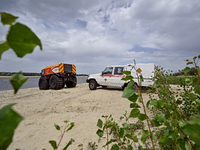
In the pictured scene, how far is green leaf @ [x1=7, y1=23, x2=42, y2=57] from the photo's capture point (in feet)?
0.89

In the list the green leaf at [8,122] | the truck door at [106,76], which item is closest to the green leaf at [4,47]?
the green leaf at [8,122]

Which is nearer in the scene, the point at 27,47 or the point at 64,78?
the point at 27,47

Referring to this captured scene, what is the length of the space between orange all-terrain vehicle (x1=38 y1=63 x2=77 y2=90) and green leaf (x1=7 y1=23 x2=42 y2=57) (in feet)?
32.7

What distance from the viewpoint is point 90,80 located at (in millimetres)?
9891

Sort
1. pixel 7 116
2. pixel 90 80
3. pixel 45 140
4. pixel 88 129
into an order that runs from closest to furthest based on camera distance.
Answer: pixel 7 116 < pixel 45 140 < pixel 88 129 < pixel 90 80

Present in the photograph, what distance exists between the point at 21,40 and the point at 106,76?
30.0 feet

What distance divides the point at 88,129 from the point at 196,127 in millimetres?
2685

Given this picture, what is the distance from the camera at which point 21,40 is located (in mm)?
287

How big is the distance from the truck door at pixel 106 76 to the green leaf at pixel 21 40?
352 inches

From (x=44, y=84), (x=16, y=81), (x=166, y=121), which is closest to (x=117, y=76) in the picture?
(x=44, y=84)

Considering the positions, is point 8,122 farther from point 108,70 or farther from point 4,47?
point 108,70

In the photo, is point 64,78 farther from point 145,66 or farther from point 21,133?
point 21,133

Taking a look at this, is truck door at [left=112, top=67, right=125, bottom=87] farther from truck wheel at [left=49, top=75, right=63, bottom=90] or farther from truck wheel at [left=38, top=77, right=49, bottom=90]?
truck wheel at [left=38, top=77, right=49, bottom=90]

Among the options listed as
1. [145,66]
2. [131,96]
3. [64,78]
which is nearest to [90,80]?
[64,78]
